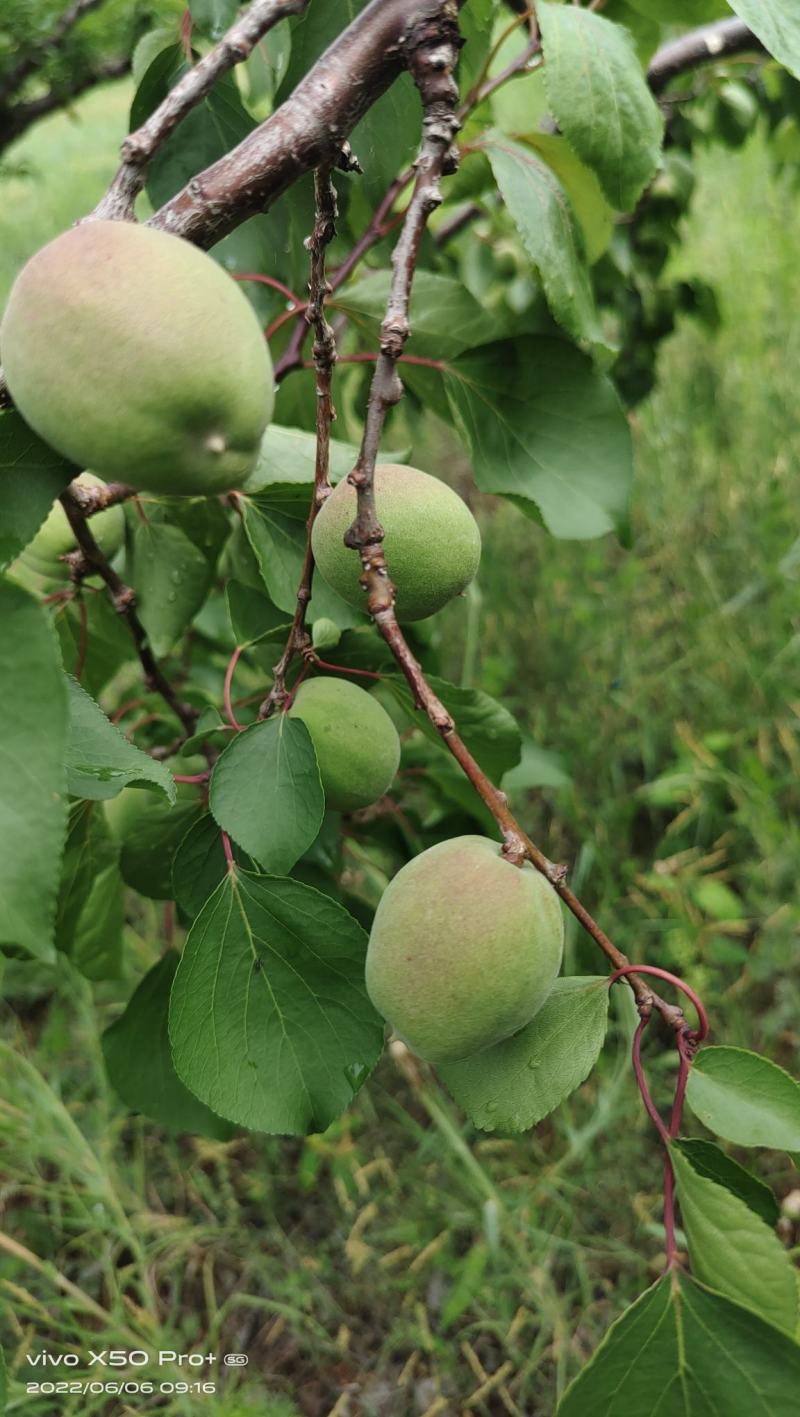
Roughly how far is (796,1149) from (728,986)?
1.34m

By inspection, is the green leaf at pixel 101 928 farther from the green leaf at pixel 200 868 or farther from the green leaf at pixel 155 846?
the green leaf at pixel 200 868

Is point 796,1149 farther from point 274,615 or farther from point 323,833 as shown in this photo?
point 274,615

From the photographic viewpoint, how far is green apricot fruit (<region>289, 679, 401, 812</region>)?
2.77ft

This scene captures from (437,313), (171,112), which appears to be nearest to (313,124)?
(171,112)

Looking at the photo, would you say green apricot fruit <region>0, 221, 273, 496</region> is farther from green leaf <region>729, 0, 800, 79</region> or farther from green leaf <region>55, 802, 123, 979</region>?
green leaf <region>55, 802, 123, 979</region>

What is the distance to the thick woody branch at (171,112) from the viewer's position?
67 cm

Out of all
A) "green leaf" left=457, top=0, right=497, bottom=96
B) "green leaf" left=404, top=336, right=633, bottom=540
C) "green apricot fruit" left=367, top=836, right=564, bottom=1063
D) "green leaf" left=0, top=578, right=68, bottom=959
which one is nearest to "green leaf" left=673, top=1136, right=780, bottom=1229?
"green apricot fruit" left=367, top=836, right=564, bottom=1063

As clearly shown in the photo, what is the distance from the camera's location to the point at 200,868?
887 mm

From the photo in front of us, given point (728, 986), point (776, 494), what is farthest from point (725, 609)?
point (728, 986)

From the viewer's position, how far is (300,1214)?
5.86ft

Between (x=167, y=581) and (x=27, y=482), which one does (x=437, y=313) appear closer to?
(x=167, y=581)

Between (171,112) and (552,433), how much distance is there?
1.55ft

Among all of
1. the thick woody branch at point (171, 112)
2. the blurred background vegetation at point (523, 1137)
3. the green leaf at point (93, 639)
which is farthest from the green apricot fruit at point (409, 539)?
the blurred background vegetation at point (523, 1137)

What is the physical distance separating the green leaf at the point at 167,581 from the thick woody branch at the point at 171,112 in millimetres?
428
